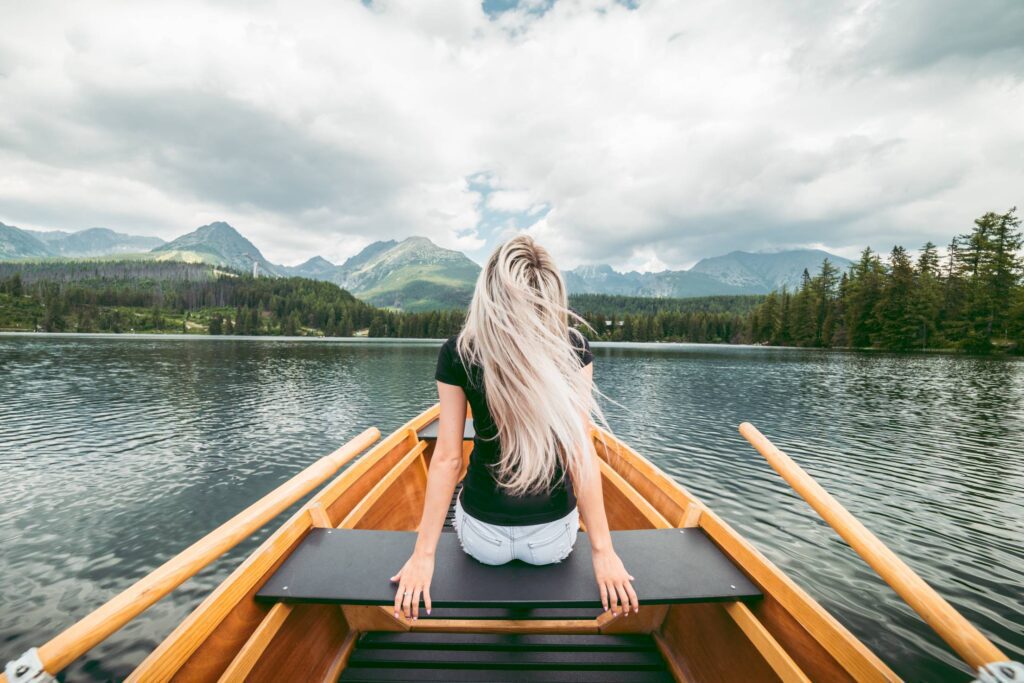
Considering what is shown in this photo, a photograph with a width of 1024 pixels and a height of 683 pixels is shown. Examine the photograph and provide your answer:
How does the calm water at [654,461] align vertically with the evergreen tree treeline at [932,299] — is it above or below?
below

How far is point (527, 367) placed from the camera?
2.52m

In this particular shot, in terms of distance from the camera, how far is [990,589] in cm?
745

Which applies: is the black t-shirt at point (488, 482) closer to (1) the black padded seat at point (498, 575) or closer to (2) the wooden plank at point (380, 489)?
(1) the black padded seat at point (498, 575)

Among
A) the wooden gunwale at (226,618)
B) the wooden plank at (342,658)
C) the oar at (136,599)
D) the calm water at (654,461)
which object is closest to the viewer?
the oar at (136,599)

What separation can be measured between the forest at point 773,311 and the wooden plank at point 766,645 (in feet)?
7.84

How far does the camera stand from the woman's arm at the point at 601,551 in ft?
8.75

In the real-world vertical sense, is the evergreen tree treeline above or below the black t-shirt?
above

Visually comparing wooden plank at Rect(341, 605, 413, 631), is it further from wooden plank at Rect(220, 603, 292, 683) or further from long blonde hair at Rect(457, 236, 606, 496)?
long blonde hair at Rect(457, 236, 606, 496)

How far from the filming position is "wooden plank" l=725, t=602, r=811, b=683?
106 inches

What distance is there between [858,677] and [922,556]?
9.03 m

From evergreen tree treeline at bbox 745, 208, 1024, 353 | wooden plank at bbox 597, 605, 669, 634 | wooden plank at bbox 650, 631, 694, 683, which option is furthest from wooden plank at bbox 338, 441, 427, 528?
evergreen tree treeline at bbox 745, 208, 1024, 353

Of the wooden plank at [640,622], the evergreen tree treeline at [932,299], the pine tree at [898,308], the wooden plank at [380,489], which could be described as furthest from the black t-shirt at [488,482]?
the pine tree at [898,308]

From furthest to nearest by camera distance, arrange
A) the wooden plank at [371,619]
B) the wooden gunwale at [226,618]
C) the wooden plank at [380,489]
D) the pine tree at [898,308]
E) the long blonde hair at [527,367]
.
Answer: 1. the pine tree at [898,308]
2. the wooden plank at [380,489]
3. the wooden plank at [371,619]
4. the long blonde hair at [527,367]
5. the wooden gunwale at [226,618]

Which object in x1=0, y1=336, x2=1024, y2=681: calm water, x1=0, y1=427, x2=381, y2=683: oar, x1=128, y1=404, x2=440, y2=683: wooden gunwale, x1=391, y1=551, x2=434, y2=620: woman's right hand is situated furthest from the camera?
x1=0, y1=336, x2=1024, y2=681: calm water
